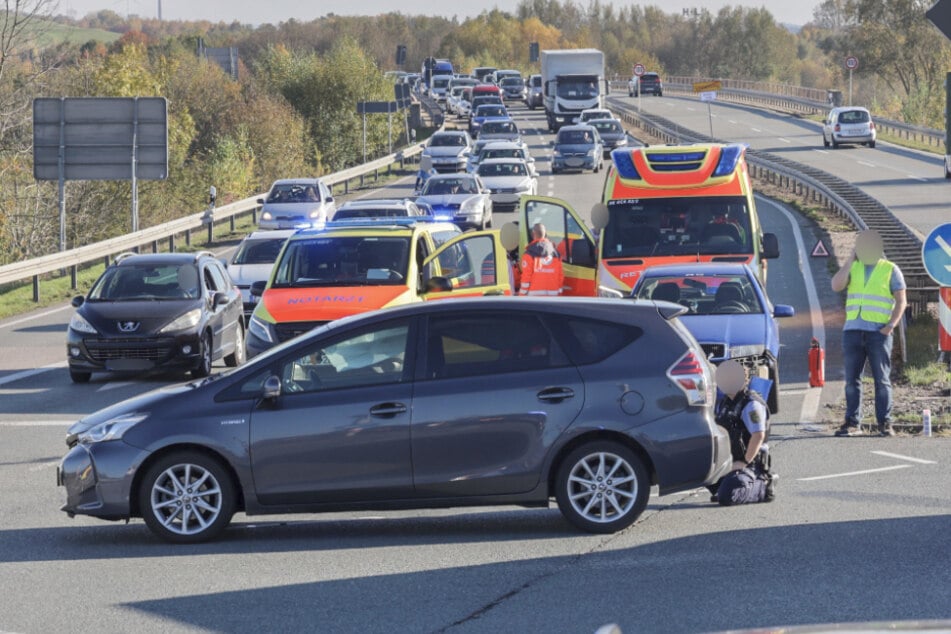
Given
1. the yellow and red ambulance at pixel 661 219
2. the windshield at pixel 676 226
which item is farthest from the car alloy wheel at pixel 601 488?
the windshield at pixel 676 226

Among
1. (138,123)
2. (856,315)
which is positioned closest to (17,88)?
(138,123)

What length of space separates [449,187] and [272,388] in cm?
2871

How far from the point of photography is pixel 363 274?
55.8 ft

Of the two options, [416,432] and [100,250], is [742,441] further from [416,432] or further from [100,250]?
[100,250]

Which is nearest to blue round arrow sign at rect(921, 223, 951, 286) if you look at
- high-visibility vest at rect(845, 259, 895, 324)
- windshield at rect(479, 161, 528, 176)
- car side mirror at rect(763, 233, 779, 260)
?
car side mirror at rect(763, 233, 779, 260)

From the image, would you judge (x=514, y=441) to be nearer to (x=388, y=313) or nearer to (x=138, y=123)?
(x=388, y=313)

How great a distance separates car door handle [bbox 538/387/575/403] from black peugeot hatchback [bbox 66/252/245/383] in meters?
9.68

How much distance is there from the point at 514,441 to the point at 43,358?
44.0ft

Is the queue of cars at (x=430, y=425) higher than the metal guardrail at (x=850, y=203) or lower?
lower

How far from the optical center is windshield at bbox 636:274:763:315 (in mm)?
15477

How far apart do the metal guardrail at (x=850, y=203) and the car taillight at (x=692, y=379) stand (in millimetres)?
12143

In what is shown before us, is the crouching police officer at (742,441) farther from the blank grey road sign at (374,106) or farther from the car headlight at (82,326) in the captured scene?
the blank grey road sign at (374,106)

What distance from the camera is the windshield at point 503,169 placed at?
1740 inches

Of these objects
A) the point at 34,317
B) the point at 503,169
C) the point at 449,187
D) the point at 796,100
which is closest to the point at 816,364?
the point at 34,317
